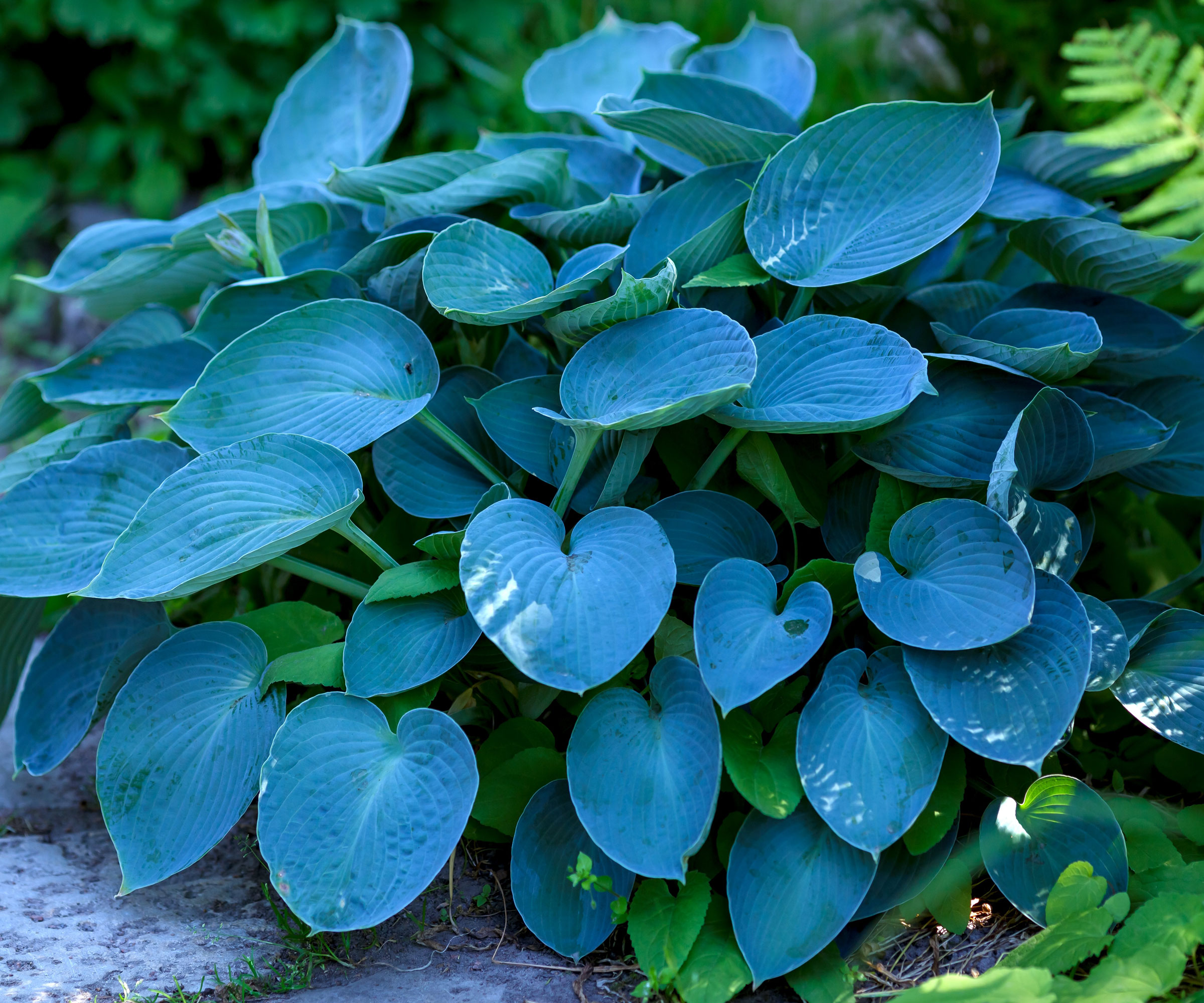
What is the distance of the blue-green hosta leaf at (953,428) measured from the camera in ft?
5.12

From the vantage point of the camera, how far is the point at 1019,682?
134 cm

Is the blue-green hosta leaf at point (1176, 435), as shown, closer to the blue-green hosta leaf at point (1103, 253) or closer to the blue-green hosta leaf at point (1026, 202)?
the blue-green hosta leaf at point (1103, 253)

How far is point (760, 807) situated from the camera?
4.37ft

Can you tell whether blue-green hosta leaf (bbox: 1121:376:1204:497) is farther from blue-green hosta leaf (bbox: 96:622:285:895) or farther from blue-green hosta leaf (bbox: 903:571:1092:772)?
blue-green hosta leaf (bbox: 96:622:285:895)

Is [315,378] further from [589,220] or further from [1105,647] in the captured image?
[1105,647]

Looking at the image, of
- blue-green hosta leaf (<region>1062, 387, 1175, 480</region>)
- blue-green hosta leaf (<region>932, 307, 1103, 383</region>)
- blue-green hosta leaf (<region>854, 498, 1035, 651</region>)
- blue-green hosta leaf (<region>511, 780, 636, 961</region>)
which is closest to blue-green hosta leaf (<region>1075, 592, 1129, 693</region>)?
blue-green hosta leaf (<region>854, 498, 1035, 651</region>)

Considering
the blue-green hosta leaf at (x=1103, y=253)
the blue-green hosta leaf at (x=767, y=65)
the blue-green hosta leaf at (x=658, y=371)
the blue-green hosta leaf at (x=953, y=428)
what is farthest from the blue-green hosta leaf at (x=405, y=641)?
the blue-green hosta leaf at (x=767, y=65)

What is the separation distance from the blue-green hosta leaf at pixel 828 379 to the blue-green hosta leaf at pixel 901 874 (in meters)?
0.59

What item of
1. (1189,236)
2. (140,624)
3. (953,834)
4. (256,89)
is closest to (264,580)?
(140,624)

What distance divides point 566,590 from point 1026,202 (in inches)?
48.7

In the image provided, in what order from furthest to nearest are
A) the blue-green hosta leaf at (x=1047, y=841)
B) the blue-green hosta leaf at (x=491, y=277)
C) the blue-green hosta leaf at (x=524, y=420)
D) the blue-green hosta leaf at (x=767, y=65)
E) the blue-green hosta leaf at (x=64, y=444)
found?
the blue-green hosta leaf at (x=767, y=65) → the blue-green hosta leaf at (x=64, y=444) → the blue-green hosta leaf at (x=524, y=420) → the blue-green hosta leaf at (x=491, y=277) → the blue-green hosta leaf at (x=1047, y=841)

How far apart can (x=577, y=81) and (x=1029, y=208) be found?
1118 mm

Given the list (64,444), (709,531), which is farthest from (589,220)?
(64,444)

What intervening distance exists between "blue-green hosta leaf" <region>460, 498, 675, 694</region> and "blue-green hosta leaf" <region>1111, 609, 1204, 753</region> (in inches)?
29.0
